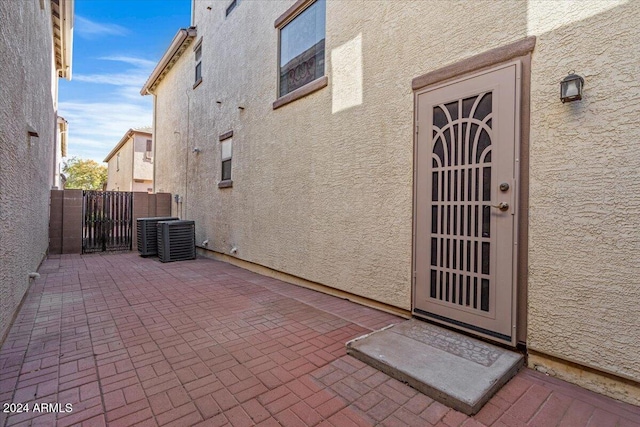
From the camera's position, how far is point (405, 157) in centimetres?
377

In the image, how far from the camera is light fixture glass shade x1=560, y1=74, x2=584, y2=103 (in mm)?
2416

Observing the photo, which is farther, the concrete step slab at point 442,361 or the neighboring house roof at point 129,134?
the neighboring house roof at point 129,134

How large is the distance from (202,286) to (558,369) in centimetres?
505

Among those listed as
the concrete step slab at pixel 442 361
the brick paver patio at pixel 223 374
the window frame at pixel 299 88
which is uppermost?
the window frame at pixel 299 88

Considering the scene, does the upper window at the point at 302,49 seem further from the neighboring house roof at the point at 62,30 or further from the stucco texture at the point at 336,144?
the neighboring house roof at the point at 62,30

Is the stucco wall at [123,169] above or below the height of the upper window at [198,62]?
below

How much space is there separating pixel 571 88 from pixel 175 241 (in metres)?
8.36

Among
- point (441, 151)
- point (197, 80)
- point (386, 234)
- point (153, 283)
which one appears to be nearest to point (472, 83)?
point (441, 151)

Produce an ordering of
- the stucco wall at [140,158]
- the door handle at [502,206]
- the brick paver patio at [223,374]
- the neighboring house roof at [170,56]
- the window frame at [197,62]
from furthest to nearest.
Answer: the stucco wall at [140,158] < the neighboring house roof at [170,56] < the window frame at [197,62] < the door handle at [502,206] < the brick paver patio at [223,374]

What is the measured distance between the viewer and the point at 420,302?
355cm

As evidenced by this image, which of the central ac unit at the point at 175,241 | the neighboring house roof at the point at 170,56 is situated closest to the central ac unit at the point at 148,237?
the central ac unit at the point at 175,241

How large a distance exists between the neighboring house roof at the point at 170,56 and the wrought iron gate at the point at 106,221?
547 cm

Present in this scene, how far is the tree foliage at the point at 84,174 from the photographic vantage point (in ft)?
118

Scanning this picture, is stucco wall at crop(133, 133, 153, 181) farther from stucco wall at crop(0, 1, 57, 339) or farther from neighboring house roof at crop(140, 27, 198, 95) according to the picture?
stucco wall at crop(0, 1, 57, 339)
